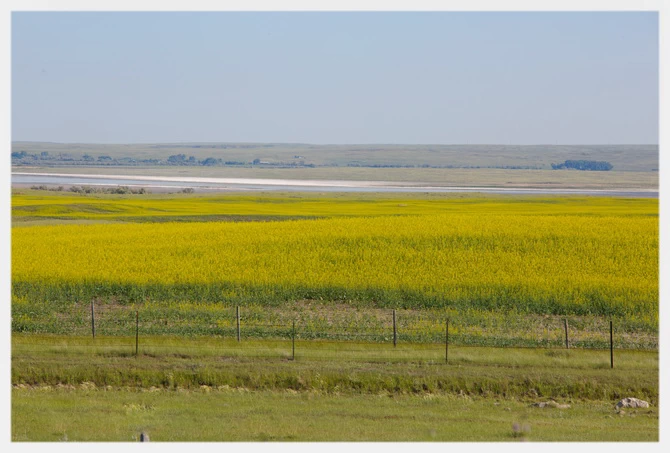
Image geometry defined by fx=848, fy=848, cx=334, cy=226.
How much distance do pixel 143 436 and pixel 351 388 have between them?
25.6 ft

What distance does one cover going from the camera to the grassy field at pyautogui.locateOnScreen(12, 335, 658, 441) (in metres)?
15.1

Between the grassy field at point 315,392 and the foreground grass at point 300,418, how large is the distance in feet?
0.08

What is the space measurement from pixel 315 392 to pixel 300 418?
267 cm

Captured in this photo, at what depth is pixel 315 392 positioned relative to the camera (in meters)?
18.7

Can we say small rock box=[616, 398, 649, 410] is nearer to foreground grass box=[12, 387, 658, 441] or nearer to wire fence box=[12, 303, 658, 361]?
foreground grass box=[12, 387, 658, 441]

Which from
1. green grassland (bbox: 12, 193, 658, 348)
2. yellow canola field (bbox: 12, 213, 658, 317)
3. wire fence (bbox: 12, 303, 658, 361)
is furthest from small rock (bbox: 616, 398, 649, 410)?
yellow canola field (bbox: 12, 213, 658, 317)

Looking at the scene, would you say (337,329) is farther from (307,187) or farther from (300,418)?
(307,187)

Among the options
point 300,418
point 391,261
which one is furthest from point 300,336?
point 391,261

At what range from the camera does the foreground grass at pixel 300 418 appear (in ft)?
48.0

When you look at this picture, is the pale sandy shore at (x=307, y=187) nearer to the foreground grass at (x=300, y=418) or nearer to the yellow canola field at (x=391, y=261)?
the yellow canola field at (x=391, y=261)

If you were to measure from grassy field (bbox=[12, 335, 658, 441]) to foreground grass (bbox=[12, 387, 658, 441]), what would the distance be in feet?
0.08

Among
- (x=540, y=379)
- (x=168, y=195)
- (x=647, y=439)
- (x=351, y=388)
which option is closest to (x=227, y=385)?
(x=351, y=388)

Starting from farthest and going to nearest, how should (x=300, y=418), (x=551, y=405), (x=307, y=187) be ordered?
(x=307, y=187) → (x=551, y=405) → (x=300, y=418)

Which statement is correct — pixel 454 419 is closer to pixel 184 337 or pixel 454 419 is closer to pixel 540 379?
pixel 540 379
